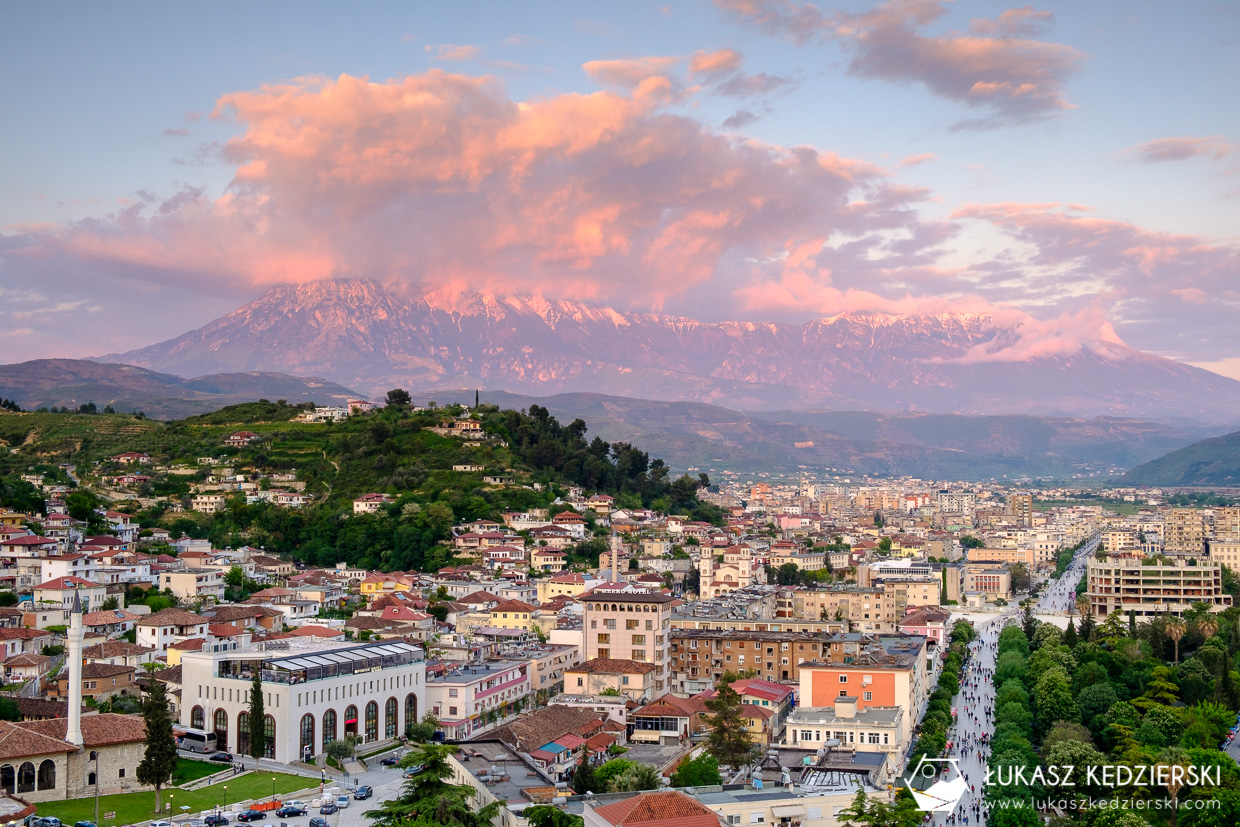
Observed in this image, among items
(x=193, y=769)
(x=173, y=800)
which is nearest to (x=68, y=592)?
(x=193, y=769)

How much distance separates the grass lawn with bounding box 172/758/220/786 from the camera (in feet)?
119

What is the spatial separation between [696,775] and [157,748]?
47.1 ft

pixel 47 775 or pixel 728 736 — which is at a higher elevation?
pixel 728 736

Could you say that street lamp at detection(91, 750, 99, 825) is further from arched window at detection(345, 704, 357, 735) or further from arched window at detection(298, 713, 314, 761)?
arched window at detection(345, 704, 357, 735)

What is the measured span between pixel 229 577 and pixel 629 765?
3850 cm

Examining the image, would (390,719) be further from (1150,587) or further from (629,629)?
(1150,587)

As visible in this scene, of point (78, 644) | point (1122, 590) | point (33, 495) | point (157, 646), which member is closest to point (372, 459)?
point (33, 495)

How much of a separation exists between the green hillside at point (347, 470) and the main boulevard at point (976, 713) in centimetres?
2688

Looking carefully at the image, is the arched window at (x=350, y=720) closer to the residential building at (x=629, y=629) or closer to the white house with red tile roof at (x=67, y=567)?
the residential building at (x=629, y=629)

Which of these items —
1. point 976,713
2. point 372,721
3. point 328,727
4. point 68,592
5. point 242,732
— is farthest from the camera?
point 68,592

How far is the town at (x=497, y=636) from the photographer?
34719mm

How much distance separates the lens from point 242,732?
39.8 meters

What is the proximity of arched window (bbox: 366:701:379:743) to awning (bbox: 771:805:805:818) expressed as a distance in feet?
57.2

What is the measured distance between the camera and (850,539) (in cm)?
12662
